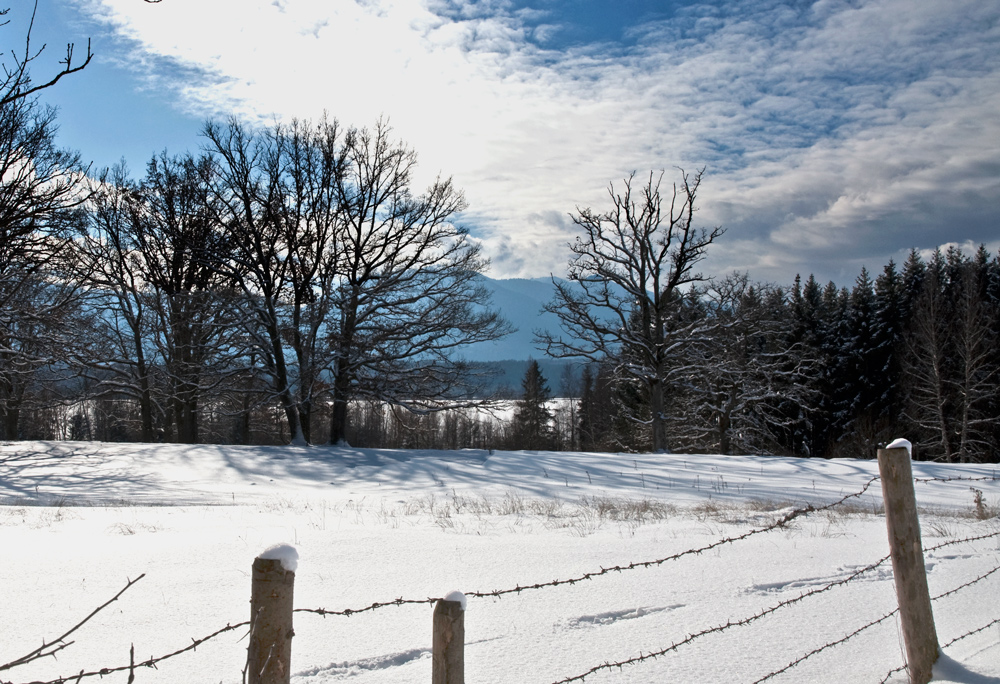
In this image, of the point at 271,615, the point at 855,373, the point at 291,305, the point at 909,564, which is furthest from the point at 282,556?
the point at 855,373

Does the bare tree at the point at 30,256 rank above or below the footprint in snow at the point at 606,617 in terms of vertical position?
above

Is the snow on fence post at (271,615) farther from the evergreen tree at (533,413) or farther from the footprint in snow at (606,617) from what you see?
the evergreen tree at (533,413)

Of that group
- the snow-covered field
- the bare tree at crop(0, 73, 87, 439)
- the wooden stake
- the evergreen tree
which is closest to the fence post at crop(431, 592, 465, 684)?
the wooden stake

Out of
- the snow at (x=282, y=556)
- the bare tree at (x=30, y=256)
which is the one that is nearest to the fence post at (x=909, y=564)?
the snow at (x=282, y=556)

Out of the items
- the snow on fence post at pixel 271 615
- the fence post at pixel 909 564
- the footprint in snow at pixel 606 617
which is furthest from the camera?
the footprint in snow at pixel 606 617

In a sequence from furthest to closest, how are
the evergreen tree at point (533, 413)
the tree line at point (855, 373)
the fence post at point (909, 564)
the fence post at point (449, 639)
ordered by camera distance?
the evergreen tree at point (533, 413) < the tree line at point (855, 373) < the fence post at point (909, 564) < the fence post at point (449, 639)

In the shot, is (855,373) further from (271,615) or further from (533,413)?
(271,615)

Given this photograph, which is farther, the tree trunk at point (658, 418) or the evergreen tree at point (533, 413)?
the evergreen tree at point (533, 413)

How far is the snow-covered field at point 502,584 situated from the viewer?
3609 mm

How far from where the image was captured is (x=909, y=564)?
330 centimetres

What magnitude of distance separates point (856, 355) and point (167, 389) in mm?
39711

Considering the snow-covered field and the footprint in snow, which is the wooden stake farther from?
the footprint in snow

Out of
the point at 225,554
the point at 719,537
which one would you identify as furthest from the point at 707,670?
the point at 225,554

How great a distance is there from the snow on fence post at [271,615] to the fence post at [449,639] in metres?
0.46
